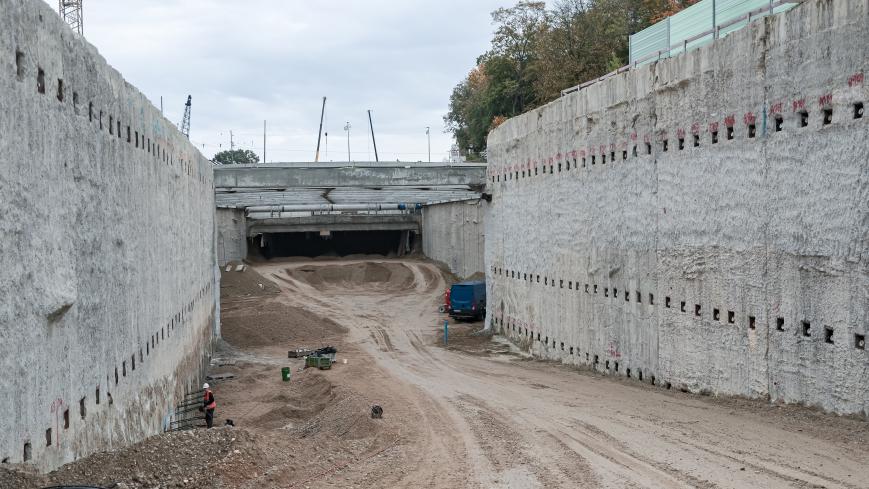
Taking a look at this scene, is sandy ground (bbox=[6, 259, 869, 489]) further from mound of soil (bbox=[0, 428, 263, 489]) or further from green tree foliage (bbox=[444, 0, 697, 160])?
A: green tree foliage (bbox=[444, 0, 697, 160])

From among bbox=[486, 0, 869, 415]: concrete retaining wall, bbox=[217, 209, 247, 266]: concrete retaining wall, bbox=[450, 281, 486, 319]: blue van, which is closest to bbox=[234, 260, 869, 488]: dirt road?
bbox=[486, 0, 869, 415]: concrete retaining wall

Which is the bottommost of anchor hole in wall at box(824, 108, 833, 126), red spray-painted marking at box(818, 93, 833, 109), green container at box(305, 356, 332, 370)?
green container at box(305, 356, 332, 370)

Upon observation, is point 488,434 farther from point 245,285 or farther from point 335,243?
point 335,243

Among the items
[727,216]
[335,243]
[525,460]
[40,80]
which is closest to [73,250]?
[40,80]

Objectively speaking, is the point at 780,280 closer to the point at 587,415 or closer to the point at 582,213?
the point at 587,415

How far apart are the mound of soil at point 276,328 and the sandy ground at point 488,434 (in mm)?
4792

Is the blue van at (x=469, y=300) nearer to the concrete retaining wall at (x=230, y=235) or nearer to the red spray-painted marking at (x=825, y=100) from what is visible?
the concrete retaining wall at (x=230, y=235)

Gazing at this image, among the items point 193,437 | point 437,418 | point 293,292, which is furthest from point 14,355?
point 293,292

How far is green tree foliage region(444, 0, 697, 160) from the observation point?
47.8 meters

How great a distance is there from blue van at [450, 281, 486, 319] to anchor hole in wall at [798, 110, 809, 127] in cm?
2517

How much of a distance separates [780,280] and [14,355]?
13.2 m

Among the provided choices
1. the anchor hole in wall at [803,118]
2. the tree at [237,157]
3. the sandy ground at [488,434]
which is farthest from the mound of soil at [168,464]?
the tree at [237,157]

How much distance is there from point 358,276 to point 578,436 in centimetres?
4388

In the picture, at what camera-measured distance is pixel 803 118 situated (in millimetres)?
15062
